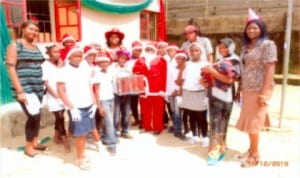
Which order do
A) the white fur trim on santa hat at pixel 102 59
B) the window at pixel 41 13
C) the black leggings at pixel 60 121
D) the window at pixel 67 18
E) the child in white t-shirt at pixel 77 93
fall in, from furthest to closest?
the window at pixel 41 13
the window at pixel 67 18
the black leggings at pixel 60 121
the white fur trim on santa hat at pixel 102 59
the child in white t-shirt at pixel 77 93

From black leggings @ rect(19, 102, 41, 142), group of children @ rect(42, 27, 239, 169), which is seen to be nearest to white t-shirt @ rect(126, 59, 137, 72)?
group of children @ rect(42, 27, 239, 169)

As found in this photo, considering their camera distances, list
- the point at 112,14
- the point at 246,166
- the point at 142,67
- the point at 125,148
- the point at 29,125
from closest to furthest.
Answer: the point at 246,166 → the point at 29,125 → the point at 125,148 → the point at 142,67 → the point at 112,14

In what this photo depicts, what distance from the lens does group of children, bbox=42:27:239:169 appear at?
359cm

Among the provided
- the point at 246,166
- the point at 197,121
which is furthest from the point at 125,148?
the point at 246,166

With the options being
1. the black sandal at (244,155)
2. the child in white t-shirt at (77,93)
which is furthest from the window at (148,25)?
the black sandal at (244,155)

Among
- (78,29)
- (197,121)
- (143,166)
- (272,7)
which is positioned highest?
(272,7)

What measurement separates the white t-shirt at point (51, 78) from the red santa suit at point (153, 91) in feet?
3.65

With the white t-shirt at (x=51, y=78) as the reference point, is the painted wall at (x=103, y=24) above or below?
above

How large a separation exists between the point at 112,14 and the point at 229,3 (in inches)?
286

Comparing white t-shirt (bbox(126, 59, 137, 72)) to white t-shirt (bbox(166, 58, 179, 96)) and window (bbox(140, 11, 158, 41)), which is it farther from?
window (bbox(140, 11, 158, 41))

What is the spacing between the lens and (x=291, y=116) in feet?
19.9

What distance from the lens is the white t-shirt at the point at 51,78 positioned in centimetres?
407

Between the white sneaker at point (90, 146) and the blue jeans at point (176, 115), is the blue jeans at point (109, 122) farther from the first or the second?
the blue jeans at point (176, 115)

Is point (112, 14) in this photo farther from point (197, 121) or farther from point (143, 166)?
point (143, 166)
